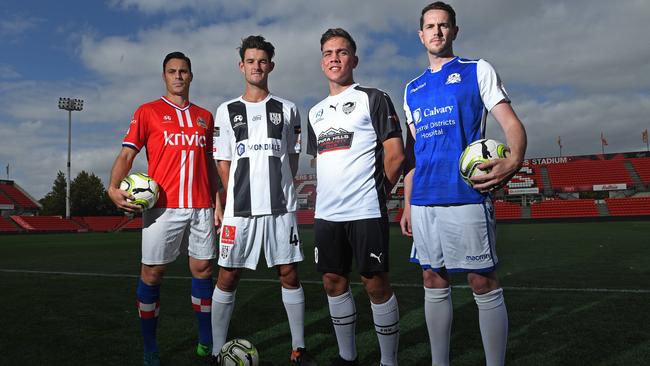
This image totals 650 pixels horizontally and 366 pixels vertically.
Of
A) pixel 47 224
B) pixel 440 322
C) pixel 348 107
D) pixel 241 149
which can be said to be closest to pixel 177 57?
pixel 241 149

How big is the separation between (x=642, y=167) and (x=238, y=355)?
5579cm

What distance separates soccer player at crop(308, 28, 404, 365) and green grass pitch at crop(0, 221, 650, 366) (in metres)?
0.50

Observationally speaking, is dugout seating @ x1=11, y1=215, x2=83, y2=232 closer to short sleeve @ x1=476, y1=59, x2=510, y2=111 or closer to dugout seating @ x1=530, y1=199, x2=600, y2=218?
dugout seating @ x1=530, y1=199, x2=600, y2=218

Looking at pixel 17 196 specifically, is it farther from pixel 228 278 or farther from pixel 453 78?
pixel 453 78

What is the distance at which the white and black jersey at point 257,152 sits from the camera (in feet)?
11.7

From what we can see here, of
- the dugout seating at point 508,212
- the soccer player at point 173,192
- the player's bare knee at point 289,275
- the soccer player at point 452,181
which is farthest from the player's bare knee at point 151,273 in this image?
the dugout seating at point 508,212

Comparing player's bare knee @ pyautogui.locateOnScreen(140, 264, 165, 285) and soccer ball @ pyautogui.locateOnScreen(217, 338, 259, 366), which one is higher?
player's bare knee @ pyautogui.locateOnScreen(140, 264, 165, 285)

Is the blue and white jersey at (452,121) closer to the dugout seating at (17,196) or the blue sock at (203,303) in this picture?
the blue sock at (203,303)

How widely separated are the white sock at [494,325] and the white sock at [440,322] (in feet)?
0.83

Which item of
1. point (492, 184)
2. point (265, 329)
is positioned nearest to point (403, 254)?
point (265, 329)

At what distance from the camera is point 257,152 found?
363 cm

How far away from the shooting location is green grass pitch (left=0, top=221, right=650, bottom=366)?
3590 millimetres

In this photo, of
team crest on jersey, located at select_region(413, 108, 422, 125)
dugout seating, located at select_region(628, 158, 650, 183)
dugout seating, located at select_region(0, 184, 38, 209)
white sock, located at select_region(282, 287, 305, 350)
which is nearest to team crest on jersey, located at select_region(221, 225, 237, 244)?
white sock, located at select_region(282, 287, 305, 350)

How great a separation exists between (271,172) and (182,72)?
47.9 inches
